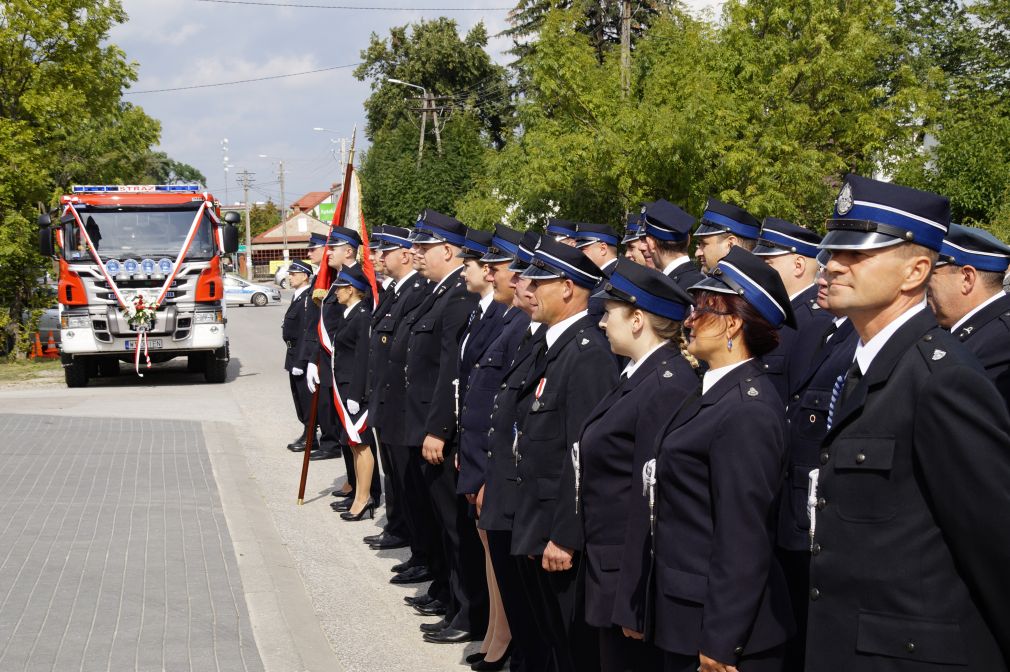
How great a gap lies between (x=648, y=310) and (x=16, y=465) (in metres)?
9.16

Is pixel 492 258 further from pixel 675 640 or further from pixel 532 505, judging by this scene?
pixel 675 640

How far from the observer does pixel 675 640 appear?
3.33 meters

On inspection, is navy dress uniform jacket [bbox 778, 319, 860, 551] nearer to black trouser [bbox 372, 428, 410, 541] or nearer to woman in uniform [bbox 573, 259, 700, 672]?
woman in uniform [bbox 573, 259, 700, 672]

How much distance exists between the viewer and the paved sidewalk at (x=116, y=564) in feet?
18.6

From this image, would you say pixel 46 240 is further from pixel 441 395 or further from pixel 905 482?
pixel 905 482

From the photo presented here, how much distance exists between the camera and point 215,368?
64.6 ft

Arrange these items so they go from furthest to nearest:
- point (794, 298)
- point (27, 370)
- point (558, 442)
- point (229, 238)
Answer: point (27, 370)
point (229, 238)
point (794, 298)
point (558, 442)

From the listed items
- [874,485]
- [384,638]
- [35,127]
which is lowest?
[384,638]

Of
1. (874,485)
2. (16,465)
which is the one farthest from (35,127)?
(874,485)

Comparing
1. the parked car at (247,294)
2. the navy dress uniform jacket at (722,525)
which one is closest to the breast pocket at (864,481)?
the navy dress uniform jacket at (722,525)

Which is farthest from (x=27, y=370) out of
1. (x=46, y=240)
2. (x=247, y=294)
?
(x=247, y=294)

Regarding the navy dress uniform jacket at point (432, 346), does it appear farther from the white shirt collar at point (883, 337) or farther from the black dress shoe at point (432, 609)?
the white shirt collar at point (883, 337)

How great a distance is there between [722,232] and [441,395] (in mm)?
1889

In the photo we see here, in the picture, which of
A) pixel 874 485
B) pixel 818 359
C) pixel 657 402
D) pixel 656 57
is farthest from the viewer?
pixel 656 57
